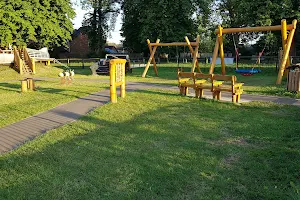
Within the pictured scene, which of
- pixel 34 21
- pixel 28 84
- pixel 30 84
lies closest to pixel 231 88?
pixel 30 84

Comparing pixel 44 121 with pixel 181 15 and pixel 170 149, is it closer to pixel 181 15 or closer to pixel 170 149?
pixel 170 149

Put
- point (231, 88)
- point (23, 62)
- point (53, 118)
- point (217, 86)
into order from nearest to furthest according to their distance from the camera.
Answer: point (53, 118) → point (231, 88) → point (217, 86) → point (23, 62)

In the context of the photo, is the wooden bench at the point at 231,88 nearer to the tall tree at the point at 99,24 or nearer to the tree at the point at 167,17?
the tree at the point at 167,17

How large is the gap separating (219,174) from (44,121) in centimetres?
483

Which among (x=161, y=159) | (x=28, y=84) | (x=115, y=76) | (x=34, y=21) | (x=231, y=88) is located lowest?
(x=161, y=159)

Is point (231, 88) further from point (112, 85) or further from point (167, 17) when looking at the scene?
point (167, 17)

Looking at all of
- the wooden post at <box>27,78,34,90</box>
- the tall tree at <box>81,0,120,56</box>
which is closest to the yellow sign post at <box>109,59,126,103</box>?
the wooden post at <box>27,78,34,90</box>

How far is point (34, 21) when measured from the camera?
2627 centimetres

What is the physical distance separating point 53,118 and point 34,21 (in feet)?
70.4

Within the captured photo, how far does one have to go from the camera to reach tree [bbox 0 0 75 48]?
79.6ft

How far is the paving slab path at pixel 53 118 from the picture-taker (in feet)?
19.5

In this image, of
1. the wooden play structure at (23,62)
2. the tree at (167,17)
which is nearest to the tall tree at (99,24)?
the tree at (167,17)

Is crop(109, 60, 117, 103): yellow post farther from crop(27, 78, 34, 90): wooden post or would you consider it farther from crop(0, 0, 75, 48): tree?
crop(0, 0, 75, 48): tree

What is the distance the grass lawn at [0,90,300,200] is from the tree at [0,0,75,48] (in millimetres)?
20443
